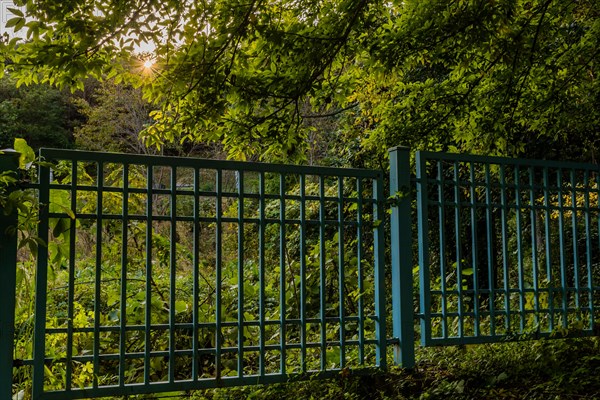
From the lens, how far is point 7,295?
2912mm

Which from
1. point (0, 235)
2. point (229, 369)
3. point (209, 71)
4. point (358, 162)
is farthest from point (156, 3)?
point (358, 162)

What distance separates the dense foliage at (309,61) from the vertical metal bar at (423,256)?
797 mm

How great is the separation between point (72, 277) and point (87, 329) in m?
0.30

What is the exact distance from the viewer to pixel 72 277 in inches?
117

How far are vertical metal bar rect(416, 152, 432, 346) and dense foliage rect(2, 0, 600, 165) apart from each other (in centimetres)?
80

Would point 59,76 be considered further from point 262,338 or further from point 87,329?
point 262,338

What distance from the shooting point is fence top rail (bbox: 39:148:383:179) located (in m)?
3.05

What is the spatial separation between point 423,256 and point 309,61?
4.98 feet

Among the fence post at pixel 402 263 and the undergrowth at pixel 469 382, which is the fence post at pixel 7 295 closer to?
the undergrowth at pixel 469 382

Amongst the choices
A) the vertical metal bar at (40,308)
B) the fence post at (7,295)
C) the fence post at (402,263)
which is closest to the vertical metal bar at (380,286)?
the fence post at (402,263)

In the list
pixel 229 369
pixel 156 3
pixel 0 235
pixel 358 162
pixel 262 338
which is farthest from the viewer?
pixel 358 162

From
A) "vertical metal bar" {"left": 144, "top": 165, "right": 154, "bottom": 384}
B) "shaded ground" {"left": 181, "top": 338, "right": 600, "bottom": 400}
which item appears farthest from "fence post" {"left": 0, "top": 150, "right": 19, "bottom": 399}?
"shaded ground" {"left": 181, "top": 338, "right": 600, "bottom": 400}

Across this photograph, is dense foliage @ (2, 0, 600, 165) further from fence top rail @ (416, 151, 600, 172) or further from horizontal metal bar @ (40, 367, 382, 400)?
horizontal metal bar @ (40, 367, 382, 400)

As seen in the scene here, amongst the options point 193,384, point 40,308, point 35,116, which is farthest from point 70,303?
point 35,116
